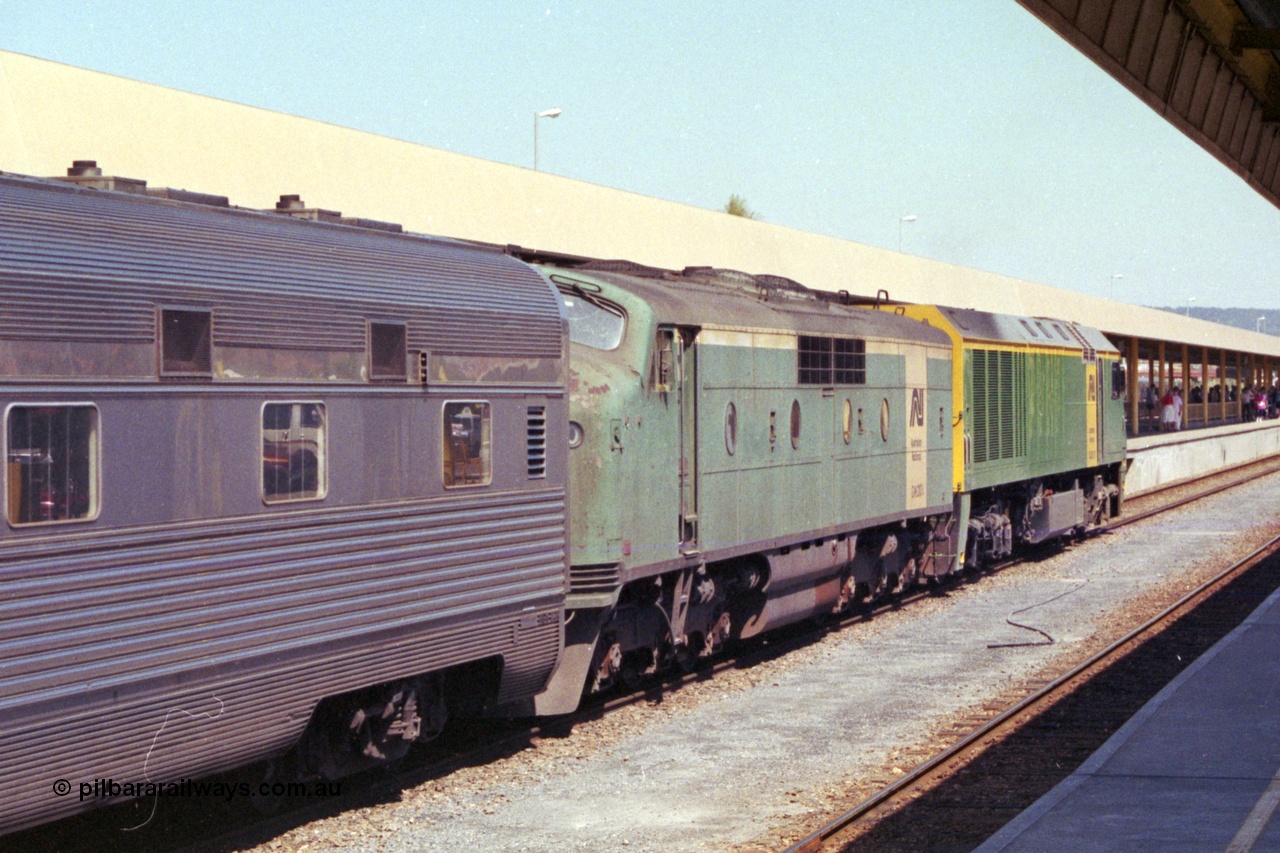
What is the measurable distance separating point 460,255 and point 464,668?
2.83 meters

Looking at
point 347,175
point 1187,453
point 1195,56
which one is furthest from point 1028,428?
point 1187,453

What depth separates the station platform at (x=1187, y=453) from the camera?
138 ft

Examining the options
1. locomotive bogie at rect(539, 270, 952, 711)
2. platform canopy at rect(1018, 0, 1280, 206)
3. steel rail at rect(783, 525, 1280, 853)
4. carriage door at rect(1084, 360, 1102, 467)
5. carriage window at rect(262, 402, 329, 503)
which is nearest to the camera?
carriage window at rect(262, 402, 329, 503)

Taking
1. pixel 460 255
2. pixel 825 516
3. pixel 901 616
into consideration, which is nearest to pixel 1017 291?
pixel 901 616

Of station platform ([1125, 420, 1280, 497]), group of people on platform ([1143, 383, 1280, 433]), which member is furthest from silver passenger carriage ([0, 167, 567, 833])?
group of people on platform ([1143, 383, 1280, 433])

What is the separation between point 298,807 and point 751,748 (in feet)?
12.2

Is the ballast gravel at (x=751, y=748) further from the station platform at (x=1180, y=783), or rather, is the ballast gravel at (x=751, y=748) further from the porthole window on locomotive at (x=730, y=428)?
the porthole window on locomotive at (x=730, y=428)

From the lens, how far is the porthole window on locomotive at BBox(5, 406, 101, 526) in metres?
6.86

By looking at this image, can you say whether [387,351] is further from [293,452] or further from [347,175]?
[347,175]

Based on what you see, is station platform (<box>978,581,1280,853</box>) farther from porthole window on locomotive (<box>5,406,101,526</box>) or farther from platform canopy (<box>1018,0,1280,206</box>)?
platform canopy (<box>1018,0,1280,206</box>)

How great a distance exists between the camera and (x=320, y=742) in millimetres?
9180

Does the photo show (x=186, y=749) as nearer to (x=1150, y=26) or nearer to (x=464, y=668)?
(x=464, y=668)

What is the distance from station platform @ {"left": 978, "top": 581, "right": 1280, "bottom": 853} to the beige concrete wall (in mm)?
9854

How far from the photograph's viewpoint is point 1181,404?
66.7 m
